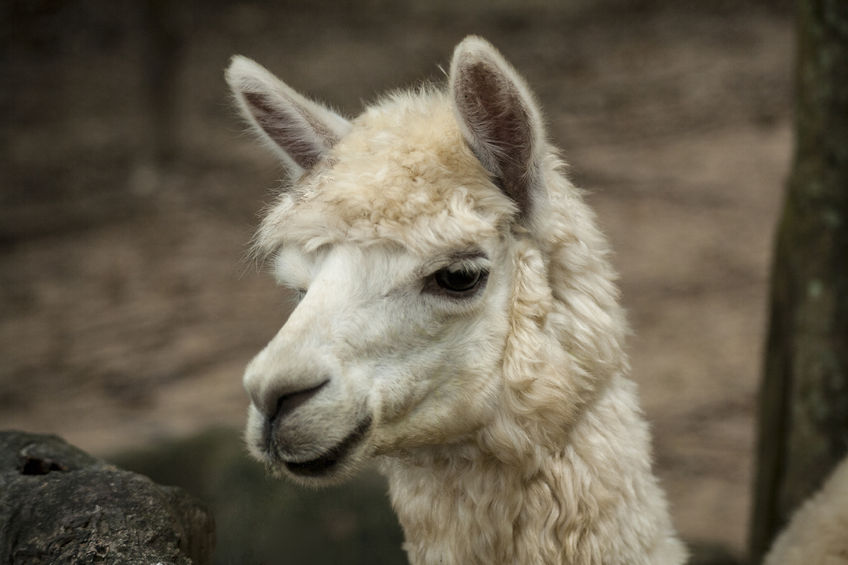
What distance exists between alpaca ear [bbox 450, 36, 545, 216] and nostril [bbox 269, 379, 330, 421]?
0.70 metres

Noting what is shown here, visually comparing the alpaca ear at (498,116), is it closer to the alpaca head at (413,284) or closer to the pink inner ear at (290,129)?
the alpaca head at (413,284)

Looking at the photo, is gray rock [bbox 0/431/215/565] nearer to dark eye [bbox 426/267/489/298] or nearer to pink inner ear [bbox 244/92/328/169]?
dark eye [bbox 426/267/489/298]

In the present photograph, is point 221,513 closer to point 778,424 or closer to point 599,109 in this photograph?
point 778,424

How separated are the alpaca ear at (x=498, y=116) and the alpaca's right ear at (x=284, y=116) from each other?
47cm

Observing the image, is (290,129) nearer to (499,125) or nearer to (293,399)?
(499,125)

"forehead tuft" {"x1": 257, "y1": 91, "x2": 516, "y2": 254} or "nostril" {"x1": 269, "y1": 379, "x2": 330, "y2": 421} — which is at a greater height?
"forehead tuft" {"x1": 257, "y1": 91, "x2": 516, "y2": 254}

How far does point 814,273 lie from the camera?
3918mm

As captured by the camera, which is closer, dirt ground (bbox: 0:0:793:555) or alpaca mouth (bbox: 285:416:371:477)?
alpaca mouth (bbox: 285:416:371:477)

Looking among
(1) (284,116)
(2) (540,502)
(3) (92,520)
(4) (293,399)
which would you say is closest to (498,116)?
(1) (284,116)

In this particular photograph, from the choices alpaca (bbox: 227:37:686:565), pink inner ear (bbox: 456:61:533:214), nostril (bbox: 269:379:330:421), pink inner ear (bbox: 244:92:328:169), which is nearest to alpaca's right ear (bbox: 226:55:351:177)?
pink inner ear (bbox: 244:92:328:169)

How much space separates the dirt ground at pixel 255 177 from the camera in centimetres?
777

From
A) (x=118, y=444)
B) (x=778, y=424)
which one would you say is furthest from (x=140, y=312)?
(x=778, y=424)

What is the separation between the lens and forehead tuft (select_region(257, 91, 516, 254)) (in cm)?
212

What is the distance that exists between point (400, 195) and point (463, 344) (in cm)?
38
